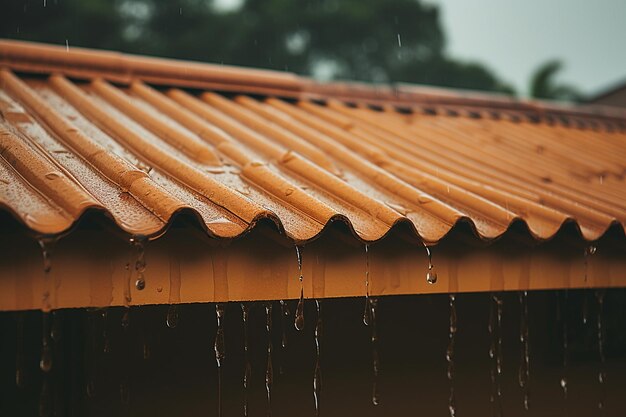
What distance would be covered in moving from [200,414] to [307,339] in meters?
0.60

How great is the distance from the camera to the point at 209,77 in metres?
4.61

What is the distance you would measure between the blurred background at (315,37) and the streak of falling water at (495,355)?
14.8 meters

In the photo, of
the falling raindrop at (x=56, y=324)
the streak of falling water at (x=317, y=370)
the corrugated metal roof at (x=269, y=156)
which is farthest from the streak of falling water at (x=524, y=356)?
the falling raindrop at (x=56, y=324)

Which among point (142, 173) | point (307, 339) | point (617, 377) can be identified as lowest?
point (617, 377)

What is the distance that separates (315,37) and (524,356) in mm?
21557

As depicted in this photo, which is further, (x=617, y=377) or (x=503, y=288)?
(x=617, y=377)

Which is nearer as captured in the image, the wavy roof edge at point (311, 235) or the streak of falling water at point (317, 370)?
the wavy roof edge at point (311, 235)

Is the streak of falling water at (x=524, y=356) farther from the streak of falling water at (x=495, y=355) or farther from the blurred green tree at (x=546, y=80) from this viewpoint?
the blurred green tree at (x=546, y=80)

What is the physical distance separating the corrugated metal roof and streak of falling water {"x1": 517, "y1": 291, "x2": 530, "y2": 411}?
2.17 feet

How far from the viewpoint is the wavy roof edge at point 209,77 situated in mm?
4078

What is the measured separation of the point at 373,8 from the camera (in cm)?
2555

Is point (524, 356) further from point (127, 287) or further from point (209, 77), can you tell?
point (209, 77)

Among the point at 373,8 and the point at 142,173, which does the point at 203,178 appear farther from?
the point at 373,8

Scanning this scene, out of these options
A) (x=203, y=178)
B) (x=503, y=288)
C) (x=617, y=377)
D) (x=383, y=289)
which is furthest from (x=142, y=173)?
(x=617, y=377)
